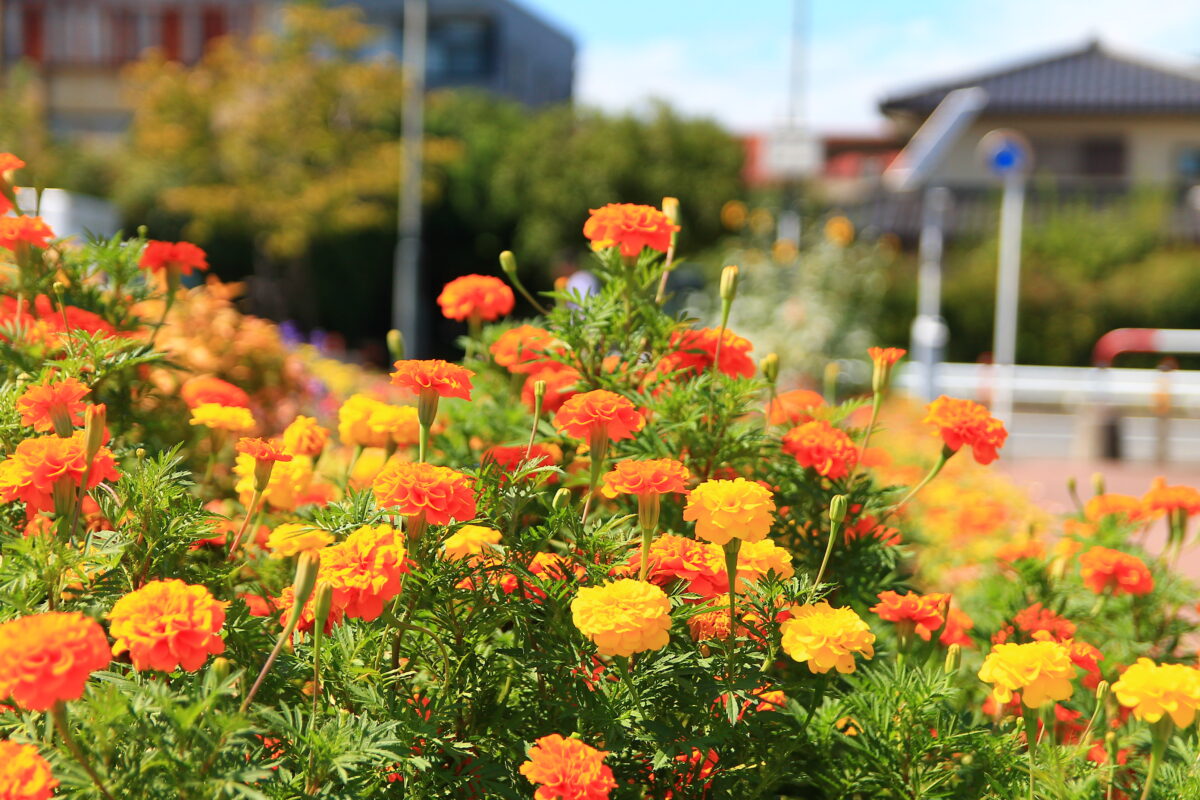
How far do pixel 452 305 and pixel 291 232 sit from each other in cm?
1575

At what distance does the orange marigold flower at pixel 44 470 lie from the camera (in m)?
1.41

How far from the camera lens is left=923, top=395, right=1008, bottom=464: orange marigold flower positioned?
182 centimetres

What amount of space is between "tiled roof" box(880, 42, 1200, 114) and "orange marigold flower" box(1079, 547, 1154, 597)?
63.9 feet

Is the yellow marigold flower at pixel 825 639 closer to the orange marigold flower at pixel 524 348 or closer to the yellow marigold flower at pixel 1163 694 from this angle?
the yellow marigold flower at pixel 1163 694

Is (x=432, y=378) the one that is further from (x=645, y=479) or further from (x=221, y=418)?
(x=221, y=418)

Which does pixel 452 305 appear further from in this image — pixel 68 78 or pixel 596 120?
pixel 68 78

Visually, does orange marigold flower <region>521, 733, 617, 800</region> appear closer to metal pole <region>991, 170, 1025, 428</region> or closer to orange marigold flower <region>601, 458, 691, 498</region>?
orange marigold flower <region>601, 458, 691, 498</region>

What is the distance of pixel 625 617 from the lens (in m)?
1.31

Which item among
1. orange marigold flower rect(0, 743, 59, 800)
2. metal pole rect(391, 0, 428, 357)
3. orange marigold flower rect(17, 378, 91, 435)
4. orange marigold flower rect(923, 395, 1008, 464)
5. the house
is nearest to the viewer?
orange marigold flower rect(0, 743, 59, 800)

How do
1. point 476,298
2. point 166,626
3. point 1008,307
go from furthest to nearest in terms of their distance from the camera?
point 1008,307 < point 476,298 < point 166,626

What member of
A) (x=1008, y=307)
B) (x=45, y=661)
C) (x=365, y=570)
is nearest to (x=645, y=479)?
(x=365, y=570)

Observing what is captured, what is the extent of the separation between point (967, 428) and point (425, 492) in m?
0.91

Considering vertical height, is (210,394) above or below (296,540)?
above

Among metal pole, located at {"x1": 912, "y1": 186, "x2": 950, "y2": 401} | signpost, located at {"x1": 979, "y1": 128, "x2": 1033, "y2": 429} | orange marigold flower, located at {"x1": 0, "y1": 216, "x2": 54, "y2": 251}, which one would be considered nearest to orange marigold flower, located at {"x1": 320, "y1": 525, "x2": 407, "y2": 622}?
orange marigold flower, located at {"x1": 0, "y1": 216, "x2": 54, "y2": 251}
